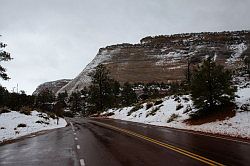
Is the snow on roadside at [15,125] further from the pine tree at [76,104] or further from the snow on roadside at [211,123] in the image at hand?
the pine tree at [76,104]

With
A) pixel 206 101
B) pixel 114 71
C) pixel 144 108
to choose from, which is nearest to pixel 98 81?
pixel 144 108

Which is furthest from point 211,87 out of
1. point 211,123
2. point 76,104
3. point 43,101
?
point 76,104

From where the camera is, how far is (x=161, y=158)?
11938 millimetres

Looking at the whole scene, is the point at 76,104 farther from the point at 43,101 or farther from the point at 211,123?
the point at 211,123

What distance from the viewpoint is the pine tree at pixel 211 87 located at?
1077 inches

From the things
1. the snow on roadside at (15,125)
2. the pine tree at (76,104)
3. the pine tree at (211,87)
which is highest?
the pine tree at (76,104)

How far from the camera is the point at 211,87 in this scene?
27.6 m

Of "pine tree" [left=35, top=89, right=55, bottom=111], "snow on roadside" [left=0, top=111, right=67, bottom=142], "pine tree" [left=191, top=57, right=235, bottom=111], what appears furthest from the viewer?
"pine tree" [left=35, top=89, right=55, bottom=111]

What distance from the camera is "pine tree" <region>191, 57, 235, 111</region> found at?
27359 mm

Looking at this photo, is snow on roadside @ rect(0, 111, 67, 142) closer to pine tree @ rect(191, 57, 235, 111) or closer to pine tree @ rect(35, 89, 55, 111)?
A: pine tree @ rect(191, 57, 235, 111)

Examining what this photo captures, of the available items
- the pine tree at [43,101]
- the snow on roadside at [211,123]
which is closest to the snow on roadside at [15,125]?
the snow on roadside at [211,123]

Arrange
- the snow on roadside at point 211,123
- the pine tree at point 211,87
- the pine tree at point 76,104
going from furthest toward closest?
the pine tree at point 76,104
the pine tree at point 211,87
the snow on roadside at point 211,123

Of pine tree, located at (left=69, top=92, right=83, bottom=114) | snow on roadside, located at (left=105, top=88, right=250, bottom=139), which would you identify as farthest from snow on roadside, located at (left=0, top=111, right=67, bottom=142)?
pine tree, located at (left=69, top=92, right=83, bottom=114)

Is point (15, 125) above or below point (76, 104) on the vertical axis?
below
